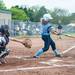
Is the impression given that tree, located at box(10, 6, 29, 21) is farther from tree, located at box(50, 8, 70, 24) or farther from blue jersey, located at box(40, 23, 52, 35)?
blue jersey, located at box(40, 23, 52, 35)

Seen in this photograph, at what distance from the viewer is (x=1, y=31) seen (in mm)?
12938

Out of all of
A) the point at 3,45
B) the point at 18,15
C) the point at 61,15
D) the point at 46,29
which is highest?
the point at 46,29

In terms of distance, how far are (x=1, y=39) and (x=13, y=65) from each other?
1008mm

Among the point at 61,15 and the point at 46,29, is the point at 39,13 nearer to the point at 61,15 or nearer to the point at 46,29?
the point at 61,15

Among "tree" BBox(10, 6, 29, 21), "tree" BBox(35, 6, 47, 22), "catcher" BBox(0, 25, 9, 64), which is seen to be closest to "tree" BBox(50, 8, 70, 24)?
"tree" BBox(35, 6, 47, 22)

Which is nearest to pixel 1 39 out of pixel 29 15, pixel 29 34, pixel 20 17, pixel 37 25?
pixel 29 34

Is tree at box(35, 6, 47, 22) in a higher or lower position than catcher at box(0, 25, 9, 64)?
lower

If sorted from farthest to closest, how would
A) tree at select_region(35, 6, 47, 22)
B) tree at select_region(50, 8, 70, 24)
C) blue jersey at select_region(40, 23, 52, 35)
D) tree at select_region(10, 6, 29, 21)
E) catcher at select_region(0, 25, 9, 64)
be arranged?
tree at select_region(50, 8, 70, 24)
tree at select_region(35, 6, 47, 22)
tree at select_region(10, 6, 29, 21)
blue jersey at select_region(40, 23, 52, 35)
catcher at select_region(0, 25, 9, 64)

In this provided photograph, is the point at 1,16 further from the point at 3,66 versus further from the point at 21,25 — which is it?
the point at 3,66

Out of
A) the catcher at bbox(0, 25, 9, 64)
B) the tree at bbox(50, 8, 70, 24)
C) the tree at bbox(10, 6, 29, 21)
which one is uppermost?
the catcher at bbox(0, 25, 9, 64)

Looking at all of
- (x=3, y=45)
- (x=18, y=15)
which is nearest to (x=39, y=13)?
(x=18, y=15)

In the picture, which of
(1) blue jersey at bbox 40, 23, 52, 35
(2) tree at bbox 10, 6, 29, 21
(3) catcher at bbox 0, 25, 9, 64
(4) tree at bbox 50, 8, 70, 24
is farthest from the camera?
(4) tree at bbox 50, 8, 70, 24

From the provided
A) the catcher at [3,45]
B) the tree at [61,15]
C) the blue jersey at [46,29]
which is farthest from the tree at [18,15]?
the catcher at [3,45]

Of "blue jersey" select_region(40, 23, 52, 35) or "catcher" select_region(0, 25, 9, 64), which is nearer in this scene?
"catcher" select_region(0, 25, 9, 64)
